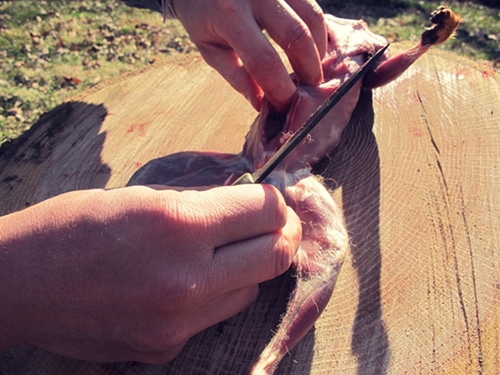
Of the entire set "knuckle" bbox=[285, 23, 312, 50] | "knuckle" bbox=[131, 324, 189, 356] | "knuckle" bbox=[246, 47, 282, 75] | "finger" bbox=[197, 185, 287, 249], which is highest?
"knuckle" bbox=[285, 23, 312, 50]

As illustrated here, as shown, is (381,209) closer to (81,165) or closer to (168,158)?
(168,158)

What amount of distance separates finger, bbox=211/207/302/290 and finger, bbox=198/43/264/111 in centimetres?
103

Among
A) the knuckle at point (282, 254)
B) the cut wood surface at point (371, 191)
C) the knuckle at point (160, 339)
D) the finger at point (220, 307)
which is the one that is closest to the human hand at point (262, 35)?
the cut wood surface at point (371, 191)

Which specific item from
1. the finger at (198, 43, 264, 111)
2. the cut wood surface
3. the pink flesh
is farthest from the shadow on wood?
the finger at (198, 43, 264, 111)

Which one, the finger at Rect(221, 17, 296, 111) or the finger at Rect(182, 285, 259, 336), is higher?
the finger at Rect(221, 17, 296, 111)

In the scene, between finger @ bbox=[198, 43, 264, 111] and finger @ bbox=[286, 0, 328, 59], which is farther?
finger @ bbox=[198, 43, 264, 111]

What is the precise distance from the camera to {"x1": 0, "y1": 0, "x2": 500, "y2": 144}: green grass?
4.31 meters

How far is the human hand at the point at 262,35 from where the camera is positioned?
194cm

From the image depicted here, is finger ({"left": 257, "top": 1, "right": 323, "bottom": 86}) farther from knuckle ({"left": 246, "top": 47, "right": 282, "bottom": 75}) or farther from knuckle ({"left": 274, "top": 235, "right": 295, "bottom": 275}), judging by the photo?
knuckle ({"left": 274, "top": 235, "right": 295, "bottom": 275})

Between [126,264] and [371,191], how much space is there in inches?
51.4

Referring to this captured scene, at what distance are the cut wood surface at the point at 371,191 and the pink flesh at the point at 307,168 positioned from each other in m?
0.14

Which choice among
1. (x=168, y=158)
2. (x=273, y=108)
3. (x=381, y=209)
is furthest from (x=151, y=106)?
(x=381, y=209)

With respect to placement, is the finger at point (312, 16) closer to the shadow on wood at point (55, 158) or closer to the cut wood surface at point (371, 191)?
the cut wood surface at point (371, 191)

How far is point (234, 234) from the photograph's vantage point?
1365mm
